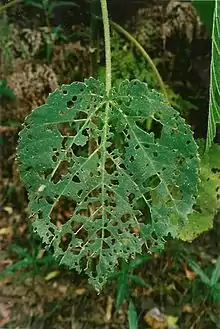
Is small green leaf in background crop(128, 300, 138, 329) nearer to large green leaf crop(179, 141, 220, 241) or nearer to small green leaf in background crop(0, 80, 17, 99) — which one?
large green leaf crop(179, 141, 220, 241)

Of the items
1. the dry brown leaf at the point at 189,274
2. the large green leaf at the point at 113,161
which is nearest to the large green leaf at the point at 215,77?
the large green leaf at the point at 113,161

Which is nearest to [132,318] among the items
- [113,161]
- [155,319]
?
[155,319]

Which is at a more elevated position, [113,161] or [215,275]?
[113,161]

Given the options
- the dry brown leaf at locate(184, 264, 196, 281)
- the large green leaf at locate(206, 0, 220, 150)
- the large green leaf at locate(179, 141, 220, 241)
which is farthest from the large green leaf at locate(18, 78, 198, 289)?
the dry brown leaf at locate(184, 264, 196, 281)

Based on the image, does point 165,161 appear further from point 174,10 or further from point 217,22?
point 174,10

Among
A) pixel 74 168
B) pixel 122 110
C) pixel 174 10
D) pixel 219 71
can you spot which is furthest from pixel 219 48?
pixel 174 10

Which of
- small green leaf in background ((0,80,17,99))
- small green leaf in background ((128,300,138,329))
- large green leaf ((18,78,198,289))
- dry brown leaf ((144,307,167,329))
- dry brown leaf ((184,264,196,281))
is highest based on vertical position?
large green leaf ((18,78,198,289))

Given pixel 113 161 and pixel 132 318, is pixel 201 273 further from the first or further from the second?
pixel 113 161

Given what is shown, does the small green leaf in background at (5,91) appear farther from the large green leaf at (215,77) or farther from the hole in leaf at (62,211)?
the large green leaf at (215,77)
